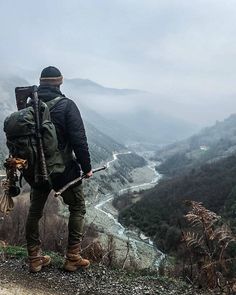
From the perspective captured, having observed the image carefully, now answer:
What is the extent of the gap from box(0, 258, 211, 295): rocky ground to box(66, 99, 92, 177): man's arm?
1964mm

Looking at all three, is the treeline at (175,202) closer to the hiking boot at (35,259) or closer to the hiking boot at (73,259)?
the hiking boot at (73,259)

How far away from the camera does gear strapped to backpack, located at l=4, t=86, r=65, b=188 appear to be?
7094 millimetres

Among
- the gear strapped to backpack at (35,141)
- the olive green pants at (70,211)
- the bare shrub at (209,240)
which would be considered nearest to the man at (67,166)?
the olive green pants at (70,211)

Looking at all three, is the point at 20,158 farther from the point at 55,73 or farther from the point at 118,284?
the point at 118,284

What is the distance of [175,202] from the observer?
107 metres

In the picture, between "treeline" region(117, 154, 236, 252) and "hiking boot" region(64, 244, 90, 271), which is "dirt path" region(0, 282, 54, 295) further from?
"treeline" region(117, 154, 236, 252)

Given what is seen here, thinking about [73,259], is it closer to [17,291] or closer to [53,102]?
[17,291]

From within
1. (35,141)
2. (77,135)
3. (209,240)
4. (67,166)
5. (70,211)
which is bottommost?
(209,240)

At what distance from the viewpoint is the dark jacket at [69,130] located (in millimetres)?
7461

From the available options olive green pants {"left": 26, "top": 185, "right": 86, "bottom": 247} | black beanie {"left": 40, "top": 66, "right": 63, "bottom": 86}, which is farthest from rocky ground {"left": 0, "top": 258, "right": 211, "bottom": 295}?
black beanie {"left": 40, "top": 66, "right": 63, "bottom": 86}

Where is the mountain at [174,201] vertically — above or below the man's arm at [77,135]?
below

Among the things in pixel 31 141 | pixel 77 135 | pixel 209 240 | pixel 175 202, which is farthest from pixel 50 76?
pixel 175 202

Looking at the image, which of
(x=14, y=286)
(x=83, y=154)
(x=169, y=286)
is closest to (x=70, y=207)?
(x=83, y=154)

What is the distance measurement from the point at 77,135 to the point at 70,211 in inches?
53.2
